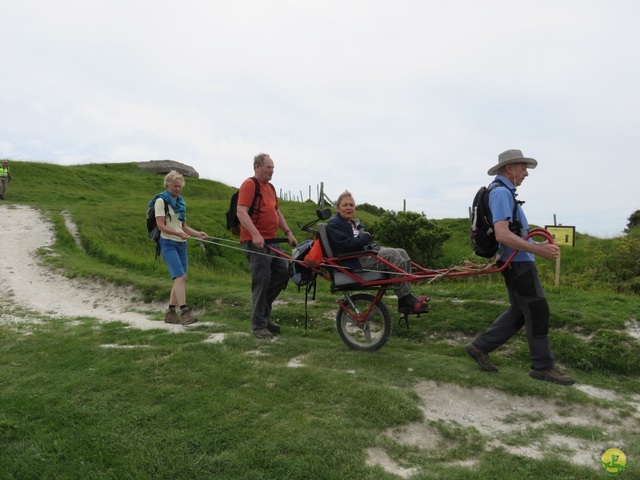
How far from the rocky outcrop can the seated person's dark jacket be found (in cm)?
3638

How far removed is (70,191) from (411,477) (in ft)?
98.0

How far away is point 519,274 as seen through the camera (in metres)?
4.96

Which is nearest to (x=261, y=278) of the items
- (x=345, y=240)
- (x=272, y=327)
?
(x=272, y=327)

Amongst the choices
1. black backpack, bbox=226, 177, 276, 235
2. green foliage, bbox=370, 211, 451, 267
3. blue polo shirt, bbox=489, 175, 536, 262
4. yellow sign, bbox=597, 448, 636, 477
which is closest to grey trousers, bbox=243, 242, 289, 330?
black backpack, bbox=226, 177, 276, 235

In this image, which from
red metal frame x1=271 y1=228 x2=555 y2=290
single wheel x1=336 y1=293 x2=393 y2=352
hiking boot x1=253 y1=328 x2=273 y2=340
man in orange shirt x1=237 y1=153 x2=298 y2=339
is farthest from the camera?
hiking boot x1=253 y1=328 x2=273 y2=340

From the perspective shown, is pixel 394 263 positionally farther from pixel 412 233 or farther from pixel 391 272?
pixel 412 233

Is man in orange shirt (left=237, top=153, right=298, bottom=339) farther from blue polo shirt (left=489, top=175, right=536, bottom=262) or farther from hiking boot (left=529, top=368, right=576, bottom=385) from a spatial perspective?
hiking boot (left=529, top=368, right=576, bottom=385)

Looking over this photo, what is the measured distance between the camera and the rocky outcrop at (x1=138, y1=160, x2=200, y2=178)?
4025 cm

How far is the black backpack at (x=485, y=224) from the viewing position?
498 cm

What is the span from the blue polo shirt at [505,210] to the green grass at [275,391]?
1.29 m

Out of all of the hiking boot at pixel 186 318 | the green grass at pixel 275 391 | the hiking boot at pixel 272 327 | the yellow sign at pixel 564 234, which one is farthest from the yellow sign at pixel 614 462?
the yellow sign at pixel 564 234

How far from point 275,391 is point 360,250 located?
A: 6.39 feet

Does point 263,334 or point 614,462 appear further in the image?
point 263,334

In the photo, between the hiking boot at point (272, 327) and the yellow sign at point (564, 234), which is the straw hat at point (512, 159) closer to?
the hiking boot at point (272, 327)
